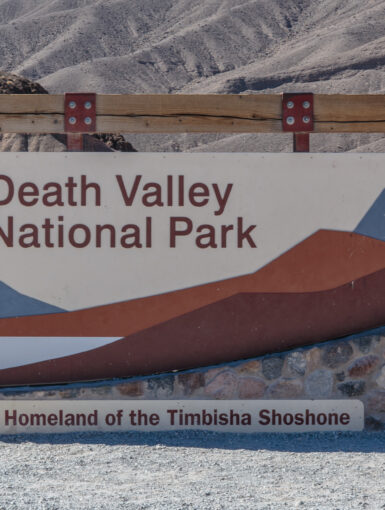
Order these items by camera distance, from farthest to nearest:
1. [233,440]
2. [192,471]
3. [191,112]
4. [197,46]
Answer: [197,46], [191,112], [233,440], [192,471]

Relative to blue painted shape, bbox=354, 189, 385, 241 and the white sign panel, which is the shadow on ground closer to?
the white sign panel

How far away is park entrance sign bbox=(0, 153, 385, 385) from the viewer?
5488 millimetres

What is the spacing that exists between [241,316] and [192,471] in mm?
1318

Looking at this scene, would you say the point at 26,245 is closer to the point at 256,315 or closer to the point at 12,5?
the point at 256,315

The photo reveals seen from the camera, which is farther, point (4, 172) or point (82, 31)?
point (82, 31)

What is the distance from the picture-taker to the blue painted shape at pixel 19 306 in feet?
17.9

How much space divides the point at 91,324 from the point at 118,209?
33.5 inches

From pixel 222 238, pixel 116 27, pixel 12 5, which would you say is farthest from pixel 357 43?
pixel 222 238

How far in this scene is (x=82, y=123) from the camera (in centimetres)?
550

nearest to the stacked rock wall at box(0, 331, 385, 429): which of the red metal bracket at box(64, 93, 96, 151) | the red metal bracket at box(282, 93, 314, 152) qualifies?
the red metal bracket at box(282, 93, 314, 152)

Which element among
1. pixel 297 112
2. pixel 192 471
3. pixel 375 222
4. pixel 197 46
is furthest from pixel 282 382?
pixel 197 46

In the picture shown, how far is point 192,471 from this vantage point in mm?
4594

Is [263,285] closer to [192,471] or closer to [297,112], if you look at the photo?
[297,112]

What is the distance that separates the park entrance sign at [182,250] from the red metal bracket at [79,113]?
0.21 metres
